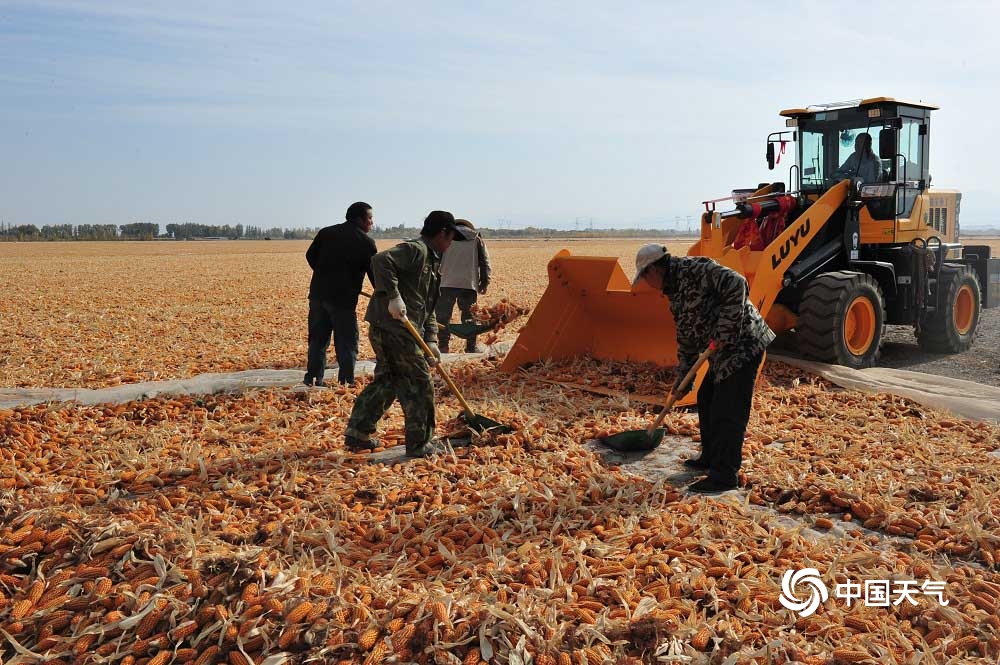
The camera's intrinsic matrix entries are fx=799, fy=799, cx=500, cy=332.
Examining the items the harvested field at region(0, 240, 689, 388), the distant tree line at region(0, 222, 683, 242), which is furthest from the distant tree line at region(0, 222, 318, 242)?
the harvested field at region(0, 240, 689, 388)

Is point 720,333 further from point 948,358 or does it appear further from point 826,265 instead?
point 948,358

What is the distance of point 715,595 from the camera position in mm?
3447

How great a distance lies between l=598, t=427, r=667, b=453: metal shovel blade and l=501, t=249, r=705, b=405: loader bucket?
217 cm

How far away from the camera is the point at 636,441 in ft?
18.3

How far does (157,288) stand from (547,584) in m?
19.2

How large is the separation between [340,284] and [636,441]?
3.28 metres

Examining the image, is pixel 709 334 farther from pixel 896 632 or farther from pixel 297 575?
pixel 297 575

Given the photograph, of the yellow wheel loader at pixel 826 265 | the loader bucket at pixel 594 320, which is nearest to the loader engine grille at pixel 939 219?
the yellow wheel loader at pixel 826 265

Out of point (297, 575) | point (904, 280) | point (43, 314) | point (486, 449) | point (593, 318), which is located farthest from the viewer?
point (43, 314)

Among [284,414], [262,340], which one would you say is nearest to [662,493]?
[284,414]

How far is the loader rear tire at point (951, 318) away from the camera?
9.83m

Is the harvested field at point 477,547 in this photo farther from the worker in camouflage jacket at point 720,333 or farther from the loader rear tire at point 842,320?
the loader rear tire at point 842,320

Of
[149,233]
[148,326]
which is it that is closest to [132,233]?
[149,233]

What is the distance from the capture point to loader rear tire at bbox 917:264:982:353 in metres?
9.83
